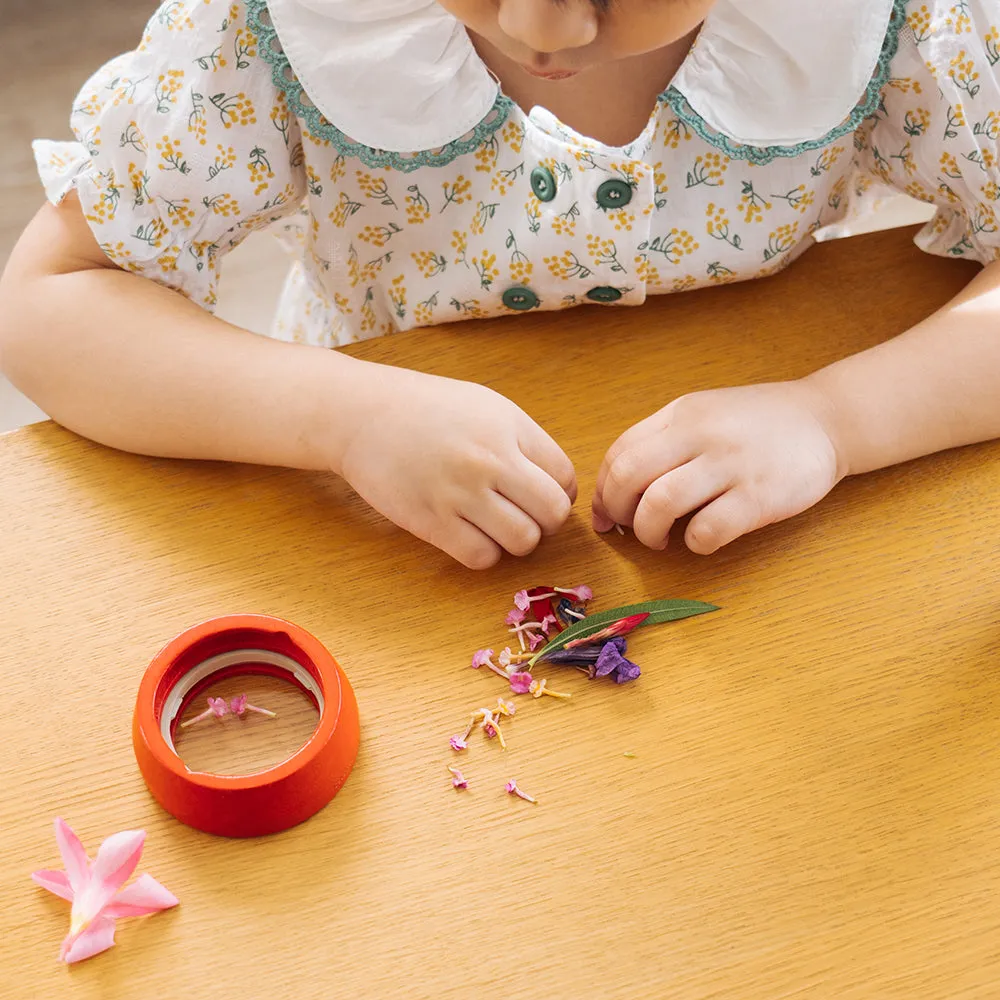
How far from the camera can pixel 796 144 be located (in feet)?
2.53

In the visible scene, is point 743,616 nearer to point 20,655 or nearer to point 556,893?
point 556,893

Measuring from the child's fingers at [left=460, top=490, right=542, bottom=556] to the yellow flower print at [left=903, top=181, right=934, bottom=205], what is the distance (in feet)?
1.24

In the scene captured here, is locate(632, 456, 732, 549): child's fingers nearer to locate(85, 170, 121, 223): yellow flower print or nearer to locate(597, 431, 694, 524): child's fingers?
locate(597, 431, 694, 524): child's fingers

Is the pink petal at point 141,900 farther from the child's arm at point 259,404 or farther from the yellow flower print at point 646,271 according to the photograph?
the yellow flower print at point 646,271

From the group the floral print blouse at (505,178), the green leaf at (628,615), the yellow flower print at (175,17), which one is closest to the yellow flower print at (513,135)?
the floral print blouse at (505,178)

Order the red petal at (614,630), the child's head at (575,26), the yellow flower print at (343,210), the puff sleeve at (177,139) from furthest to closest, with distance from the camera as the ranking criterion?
the yellow flower print at (343,210) < the puff sleeve at (177,139) < the red petal at (614,630) < the child's head at (575,26)

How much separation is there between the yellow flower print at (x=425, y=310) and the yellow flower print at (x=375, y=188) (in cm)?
7

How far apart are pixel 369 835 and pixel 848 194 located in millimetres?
602

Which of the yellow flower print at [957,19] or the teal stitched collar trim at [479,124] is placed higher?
the yellow flower print at [957,19]

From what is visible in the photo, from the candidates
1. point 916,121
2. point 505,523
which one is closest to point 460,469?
point 505,523

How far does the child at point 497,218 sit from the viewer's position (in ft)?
2.28

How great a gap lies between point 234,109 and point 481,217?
179 millimetres

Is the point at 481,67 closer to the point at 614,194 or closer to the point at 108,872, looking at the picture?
the point at 614,194

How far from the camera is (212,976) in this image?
1.74 ft
